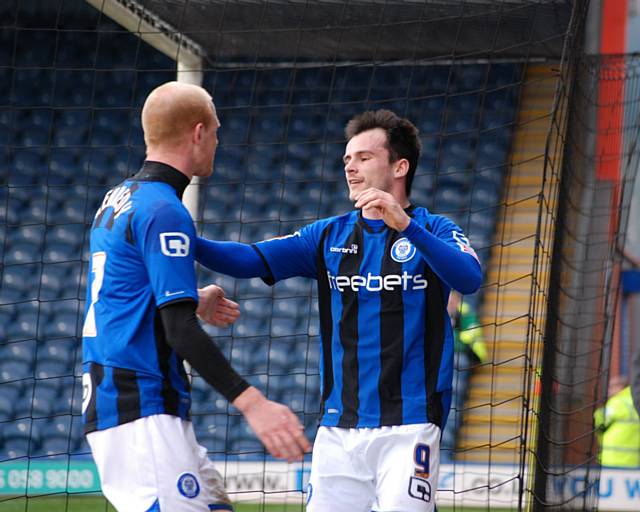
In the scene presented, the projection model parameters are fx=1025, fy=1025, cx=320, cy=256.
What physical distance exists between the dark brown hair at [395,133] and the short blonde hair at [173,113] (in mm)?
807

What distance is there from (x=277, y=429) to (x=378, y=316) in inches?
36.7

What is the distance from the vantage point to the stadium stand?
9820 millimetres

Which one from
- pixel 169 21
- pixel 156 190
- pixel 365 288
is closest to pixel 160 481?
pixel 156 190

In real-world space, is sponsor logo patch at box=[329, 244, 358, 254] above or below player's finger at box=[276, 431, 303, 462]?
above

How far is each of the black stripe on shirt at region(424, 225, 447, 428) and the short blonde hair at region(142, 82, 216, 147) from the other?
0.98 metres

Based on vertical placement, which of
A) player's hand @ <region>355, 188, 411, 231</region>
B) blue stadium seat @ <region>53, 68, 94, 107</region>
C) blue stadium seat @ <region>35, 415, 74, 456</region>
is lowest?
blue stadium seat @ <region>35, 415, 74, 456</region>

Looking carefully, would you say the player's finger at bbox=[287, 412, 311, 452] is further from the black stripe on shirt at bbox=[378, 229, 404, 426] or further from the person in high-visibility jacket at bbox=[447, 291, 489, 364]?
the person in high-visibility jacket at bbox=[447, 291, 489, 364]

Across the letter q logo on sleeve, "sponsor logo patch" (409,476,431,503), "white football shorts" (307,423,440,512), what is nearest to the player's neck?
the letter q logo on sleeve

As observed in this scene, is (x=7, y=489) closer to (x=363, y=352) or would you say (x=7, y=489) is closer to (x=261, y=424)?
(x=363, y=352)

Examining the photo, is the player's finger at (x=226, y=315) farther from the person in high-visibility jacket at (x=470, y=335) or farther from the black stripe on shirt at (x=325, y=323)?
the person in high-visibility jacket at (x=470, y=335)

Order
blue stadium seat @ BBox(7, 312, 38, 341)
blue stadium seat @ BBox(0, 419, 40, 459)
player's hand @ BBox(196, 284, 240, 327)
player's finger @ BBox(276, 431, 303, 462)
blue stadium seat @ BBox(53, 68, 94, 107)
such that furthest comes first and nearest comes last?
1. blue stadium seat @ BBox(53, 68, 94, 107)
2. blue stadium seat @ BBox(7, 312, 38, 341)
3. blue stadium seat @ BBox(0, 419, 40, 459)
4. player's hand @ BBox(196, 284, 240, 327)
5. player's finger @ BBox(276, 431, 303, 462)

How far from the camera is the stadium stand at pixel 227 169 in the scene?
32.2ft

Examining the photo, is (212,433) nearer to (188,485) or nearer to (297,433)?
(188,485)

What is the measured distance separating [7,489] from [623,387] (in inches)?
221
